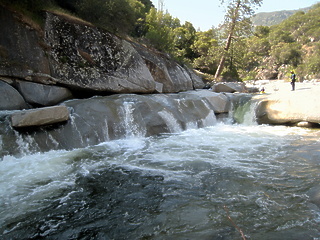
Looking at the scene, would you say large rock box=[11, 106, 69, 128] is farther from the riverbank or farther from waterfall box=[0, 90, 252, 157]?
the riverbank

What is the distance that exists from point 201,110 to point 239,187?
6437mm

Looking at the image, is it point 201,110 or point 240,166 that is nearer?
point 240,166

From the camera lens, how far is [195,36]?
25641 mm

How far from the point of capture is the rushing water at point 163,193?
114 inches

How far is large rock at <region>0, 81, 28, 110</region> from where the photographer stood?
6863 millimetres

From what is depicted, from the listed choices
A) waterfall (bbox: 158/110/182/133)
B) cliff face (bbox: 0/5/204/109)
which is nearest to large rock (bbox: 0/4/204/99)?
cliff face (bbox: 0/5/204/109)

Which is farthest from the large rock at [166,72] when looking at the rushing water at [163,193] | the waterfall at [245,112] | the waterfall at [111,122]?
the rushing water at [163,193]

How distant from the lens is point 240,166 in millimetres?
5016

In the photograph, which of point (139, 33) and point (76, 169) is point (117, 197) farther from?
point (139, 33)

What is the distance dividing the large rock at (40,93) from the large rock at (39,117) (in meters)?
1.92

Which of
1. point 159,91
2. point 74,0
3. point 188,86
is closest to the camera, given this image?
point 74,0

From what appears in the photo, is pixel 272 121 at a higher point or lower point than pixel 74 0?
lower

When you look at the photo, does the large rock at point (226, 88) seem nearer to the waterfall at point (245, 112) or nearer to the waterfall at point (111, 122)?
the waterfall at point (245, 112)

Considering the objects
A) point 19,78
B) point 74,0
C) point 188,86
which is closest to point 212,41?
point 188,86
